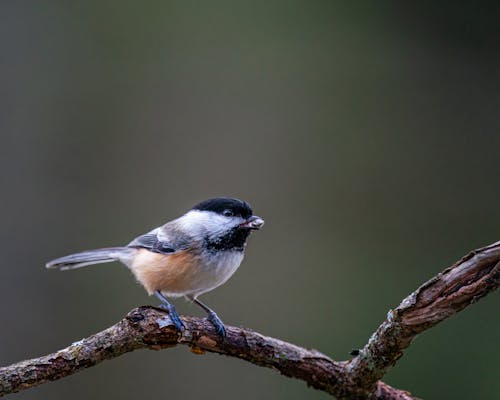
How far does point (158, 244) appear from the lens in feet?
8.14

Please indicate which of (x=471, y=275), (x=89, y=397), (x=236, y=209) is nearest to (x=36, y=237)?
(x=89, y=397)

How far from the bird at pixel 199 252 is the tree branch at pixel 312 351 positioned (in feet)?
1.12

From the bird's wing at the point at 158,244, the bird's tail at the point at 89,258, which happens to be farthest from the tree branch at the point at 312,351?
the bird's tail at the point at 89,258

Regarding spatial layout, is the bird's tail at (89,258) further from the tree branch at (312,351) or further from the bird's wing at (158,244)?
the tree branch at (312,351)

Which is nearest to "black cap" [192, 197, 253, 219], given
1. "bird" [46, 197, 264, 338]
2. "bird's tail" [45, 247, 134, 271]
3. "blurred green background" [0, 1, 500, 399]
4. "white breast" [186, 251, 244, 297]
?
"bird" [46, 197, 264, 338]

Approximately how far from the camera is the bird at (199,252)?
7.47ft

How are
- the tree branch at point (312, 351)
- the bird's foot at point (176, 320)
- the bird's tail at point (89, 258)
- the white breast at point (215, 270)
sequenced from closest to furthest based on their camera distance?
the tree branch at point (312, 351)
the bird's foot at point (176, 320)
the white breast at point (215, 270)
the bird's tail at point (89, 258)

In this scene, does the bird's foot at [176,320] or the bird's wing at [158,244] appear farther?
the bird's wing at [158,244]

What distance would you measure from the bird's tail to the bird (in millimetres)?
198

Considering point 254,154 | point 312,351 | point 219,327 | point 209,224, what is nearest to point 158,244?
point 209,224

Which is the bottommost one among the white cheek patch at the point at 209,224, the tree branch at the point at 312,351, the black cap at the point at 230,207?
the tree branch at the point at 312,351

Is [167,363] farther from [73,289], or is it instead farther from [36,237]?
[36,237]

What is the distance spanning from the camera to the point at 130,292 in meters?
4.11

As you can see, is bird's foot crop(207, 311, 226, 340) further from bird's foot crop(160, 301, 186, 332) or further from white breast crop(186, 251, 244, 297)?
white breast crop(186, 251, 244, 297)
